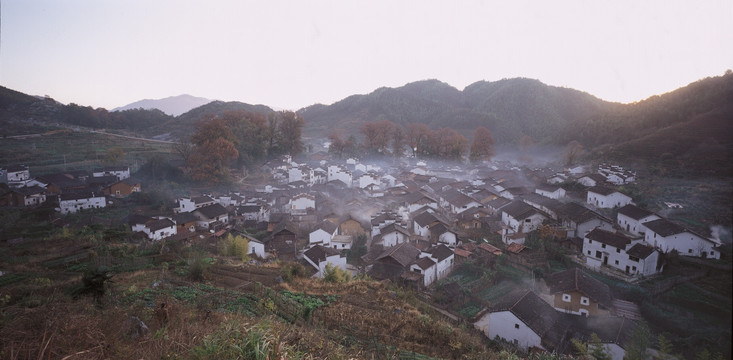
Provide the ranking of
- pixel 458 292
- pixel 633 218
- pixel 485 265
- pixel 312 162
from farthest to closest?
pixel 312 162 → pixel 633 218 → pixel 485 265 → pixel 458 292

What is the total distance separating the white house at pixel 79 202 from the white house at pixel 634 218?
2935cm

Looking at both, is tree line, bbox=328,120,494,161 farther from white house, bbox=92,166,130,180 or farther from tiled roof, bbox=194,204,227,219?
white house, bbox=92,166,130,180

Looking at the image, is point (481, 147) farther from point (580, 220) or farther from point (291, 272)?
point (291, 272)

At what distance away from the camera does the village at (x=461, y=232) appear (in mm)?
9969

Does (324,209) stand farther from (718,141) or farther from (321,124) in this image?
(321,124)

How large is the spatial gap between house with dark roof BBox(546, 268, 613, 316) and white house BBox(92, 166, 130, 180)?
30504 millimetres

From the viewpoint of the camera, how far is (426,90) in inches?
3578

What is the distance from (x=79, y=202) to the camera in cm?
2030

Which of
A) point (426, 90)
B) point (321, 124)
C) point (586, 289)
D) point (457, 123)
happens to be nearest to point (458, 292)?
point (586, 289)

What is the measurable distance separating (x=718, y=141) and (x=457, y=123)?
6382cm

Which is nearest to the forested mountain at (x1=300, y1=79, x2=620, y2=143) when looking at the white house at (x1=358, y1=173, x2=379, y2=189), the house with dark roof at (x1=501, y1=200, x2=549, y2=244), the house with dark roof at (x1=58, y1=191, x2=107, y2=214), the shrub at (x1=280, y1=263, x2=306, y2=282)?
the white house at (x1=358, y1=173, x2=379, y2=189)

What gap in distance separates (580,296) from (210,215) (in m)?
18.6

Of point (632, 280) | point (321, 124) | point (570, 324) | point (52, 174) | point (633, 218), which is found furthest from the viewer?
point (321, 124)

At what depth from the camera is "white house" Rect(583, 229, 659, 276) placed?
39.5 feet
